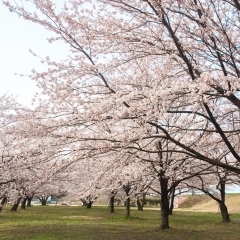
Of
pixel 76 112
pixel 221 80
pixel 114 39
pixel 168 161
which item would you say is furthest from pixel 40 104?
pixel 168 161

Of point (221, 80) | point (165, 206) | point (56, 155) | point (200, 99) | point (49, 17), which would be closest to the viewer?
point (200, 99)

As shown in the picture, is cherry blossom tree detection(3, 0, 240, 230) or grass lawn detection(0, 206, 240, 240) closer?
cherry blossom tree detection(3, 0, 240, 230)

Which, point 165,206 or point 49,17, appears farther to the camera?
point 165,206

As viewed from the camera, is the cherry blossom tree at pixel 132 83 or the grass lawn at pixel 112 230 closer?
the cherry blossom tree at pixel 132 83

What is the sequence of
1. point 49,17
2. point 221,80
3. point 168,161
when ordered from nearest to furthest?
point 221,80
point 49,17
point 168,161

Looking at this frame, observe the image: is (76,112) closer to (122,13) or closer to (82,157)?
(82,157)

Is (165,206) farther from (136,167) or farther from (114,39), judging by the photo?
(114,39)

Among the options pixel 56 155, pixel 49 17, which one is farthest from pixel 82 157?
pixel 49 17

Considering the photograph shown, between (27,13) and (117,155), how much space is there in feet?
11.6

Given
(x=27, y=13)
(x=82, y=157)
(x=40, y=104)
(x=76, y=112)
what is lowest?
(x=82, y=157)

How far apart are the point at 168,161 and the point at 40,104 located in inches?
197

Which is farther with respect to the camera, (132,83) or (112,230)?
(112,230)

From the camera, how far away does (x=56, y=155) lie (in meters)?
6.96

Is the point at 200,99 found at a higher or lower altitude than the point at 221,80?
lower
